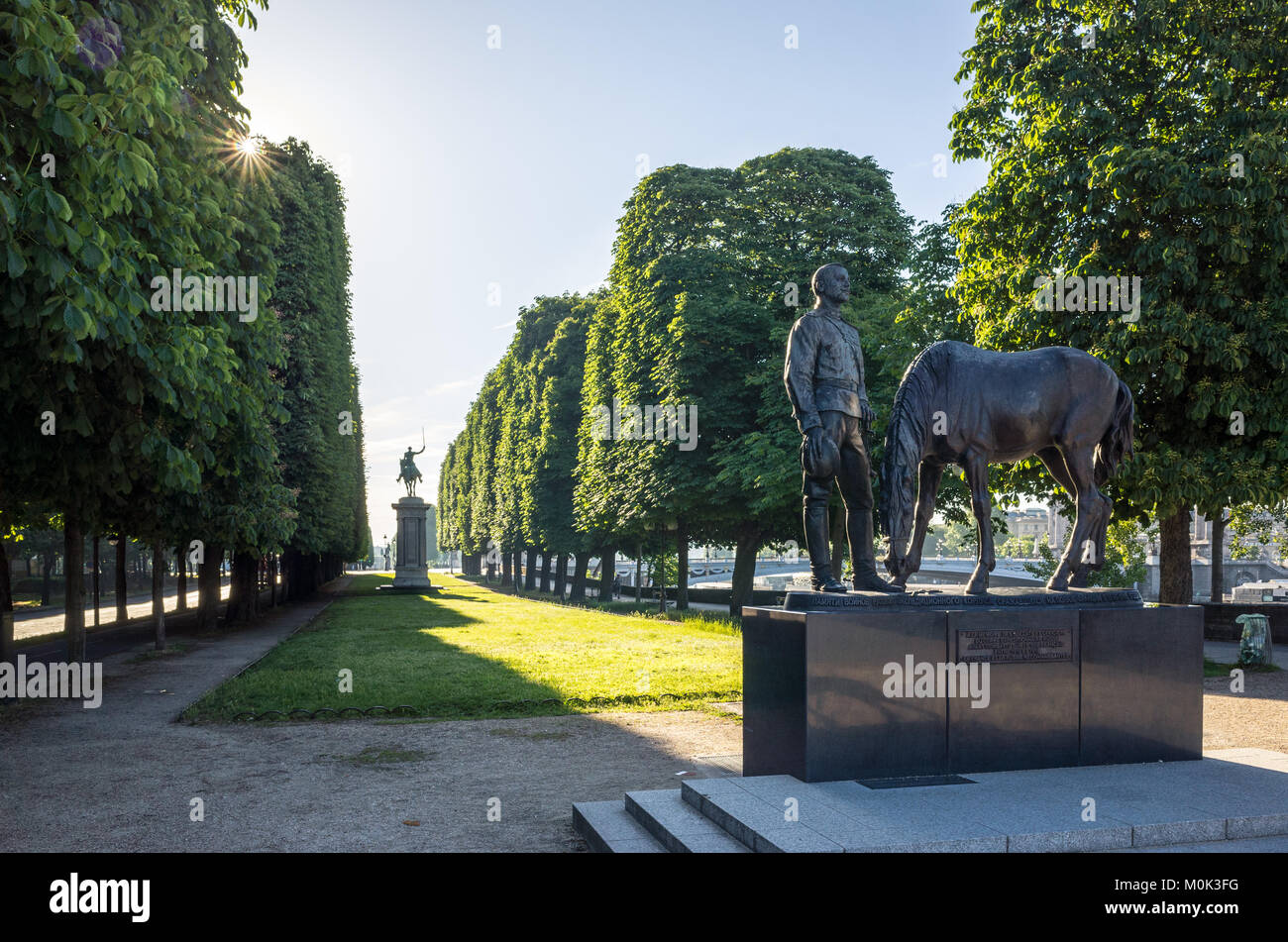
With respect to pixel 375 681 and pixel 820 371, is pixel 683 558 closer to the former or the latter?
pixel 375 681

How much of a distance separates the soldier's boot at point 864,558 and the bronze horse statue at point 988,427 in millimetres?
207

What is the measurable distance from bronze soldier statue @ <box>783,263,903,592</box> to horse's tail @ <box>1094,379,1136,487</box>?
260 centimetres

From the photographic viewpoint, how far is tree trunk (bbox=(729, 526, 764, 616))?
3131 cm

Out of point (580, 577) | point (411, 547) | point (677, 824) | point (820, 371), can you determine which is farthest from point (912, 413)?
point (411, 547)

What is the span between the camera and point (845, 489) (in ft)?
29.2

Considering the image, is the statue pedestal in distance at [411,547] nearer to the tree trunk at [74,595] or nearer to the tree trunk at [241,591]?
the tree trunk at [241,591]

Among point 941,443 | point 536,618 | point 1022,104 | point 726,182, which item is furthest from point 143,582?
point 941,443

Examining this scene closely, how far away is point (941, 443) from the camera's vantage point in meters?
8.72

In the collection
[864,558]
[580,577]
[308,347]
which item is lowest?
[580,577]

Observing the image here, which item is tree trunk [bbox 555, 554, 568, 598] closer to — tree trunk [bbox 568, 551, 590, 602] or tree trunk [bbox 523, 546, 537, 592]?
tree trunk [bbox 568, 551, 590, 602]

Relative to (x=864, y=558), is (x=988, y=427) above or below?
above

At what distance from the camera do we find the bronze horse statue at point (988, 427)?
28.2 feet

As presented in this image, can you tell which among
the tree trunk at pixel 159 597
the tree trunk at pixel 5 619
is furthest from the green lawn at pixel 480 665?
the tree trunk at pixel 5 619

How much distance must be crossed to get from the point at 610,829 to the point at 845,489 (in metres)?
3.72
